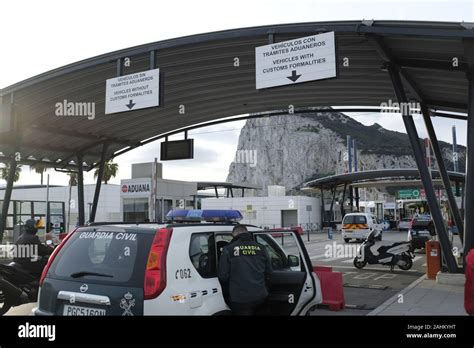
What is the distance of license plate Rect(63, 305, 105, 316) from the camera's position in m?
4.24

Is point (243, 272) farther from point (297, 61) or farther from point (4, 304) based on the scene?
point (297, 61)

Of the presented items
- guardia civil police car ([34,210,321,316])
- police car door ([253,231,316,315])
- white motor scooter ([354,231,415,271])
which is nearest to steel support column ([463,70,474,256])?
white motor scooter ([354,231,415,271])

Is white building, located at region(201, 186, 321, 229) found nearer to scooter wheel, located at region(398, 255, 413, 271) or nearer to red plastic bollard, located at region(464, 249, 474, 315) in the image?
scooter wheel, located at region(398, 255, 413, 271)

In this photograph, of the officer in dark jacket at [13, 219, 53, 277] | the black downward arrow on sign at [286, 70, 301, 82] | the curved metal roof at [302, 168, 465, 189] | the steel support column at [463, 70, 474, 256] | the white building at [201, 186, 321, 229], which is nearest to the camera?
the officer in dark jacket at [13, 219, 53, 277]

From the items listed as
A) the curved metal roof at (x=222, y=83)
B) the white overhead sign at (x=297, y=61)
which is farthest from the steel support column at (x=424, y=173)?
the white overhead sign at (x=297, y=61)

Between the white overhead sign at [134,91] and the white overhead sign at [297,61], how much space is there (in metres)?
2.74

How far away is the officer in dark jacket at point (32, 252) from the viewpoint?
327 inches

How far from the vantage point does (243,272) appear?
4.84 meters

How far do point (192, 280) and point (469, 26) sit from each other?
25.5ft

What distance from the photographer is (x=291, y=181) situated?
180250 millimetres
